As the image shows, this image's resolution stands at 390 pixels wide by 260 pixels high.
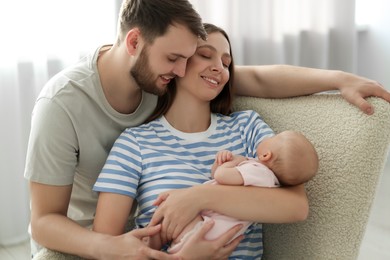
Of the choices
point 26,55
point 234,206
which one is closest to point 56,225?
point 234,206

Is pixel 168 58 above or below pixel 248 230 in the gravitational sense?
above

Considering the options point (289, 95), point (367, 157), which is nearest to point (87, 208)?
point (289, 95)

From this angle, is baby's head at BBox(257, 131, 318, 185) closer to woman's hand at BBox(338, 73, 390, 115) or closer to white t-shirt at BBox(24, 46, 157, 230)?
woman's hand at BBox(338, 73, 390, 115)

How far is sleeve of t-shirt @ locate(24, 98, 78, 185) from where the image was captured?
57.6 inches

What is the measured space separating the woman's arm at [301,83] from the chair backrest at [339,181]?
1.2 inches

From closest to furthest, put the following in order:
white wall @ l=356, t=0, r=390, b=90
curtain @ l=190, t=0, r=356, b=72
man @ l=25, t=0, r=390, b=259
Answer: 1. man @ l=25, t=0, r=390, b=259
2. curtain @ l=190, t=0, r=356, b=72
3. white wall @ l=356, t=0, r=390, b=90

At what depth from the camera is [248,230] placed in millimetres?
1550

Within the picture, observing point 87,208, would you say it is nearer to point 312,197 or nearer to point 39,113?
point 39,113

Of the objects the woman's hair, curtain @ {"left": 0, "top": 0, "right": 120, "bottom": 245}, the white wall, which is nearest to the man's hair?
the woman's hair

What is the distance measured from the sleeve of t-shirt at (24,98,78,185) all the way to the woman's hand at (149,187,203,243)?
303mm

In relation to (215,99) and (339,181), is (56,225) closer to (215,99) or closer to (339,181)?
(215,99)

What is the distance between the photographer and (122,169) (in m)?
1.48

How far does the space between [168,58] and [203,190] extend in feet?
1.38

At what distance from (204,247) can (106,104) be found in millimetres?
537
